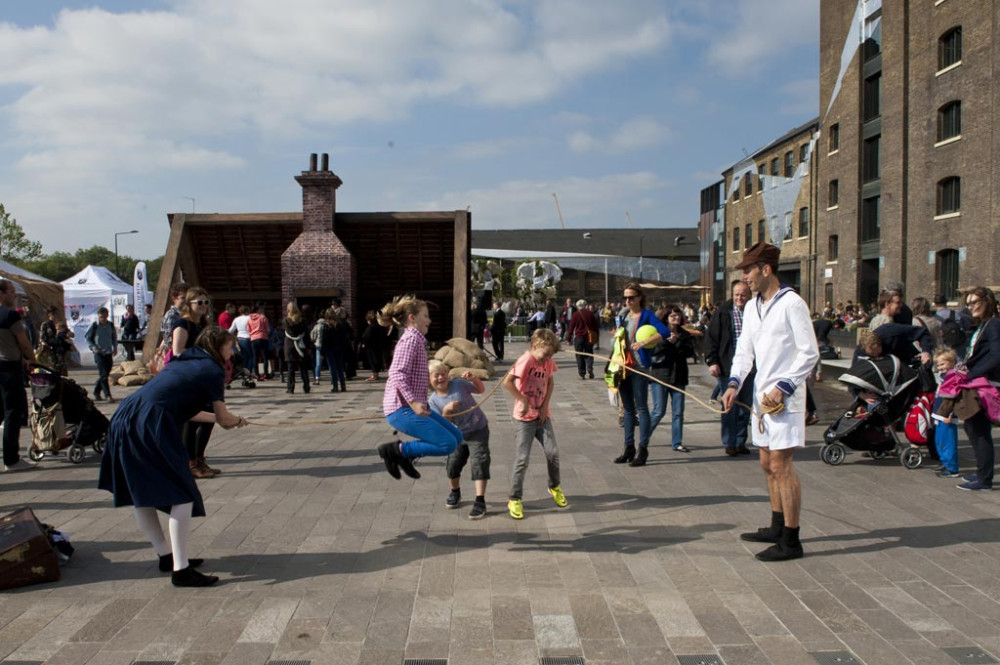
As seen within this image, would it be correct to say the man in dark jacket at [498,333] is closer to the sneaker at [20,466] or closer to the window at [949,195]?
the sneaker at [20,466]

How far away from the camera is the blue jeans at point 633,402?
8336mm

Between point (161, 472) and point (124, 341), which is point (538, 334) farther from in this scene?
point (124, 341)

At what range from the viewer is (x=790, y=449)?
503cm

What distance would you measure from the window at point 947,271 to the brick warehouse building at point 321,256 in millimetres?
18118

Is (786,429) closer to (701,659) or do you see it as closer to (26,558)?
(701,659)

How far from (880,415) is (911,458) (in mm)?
503

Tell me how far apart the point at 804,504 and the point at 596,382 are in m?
10.9

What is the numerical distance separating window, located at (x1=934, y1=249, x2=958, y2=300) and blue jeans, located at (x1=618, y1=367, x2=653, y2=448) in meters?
23.9

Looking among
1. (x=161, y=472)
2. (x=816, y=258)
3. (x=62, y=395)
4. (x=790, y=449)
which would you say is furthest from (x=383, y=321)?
(x=816, y=258)

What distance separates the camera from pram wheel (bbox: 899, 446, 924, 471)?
7844 mm

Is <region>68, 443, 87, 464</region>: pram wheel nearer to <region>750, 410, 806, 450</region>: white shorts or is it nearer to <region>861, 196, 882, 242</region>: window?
<region>750, 410, 806, 450</region>: white shorts

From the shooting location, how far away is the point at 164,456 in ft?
15.0

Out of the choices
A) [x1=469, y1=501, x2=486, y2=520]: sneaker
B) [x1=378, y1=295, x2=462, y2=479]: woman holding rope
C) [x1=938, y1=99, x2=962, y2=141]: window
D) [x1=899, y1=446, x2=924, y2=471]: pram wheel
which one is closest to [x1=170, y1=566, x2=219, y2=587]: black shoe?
[x1=378, y1=295, x2=462, y2=479]: woman holding rope

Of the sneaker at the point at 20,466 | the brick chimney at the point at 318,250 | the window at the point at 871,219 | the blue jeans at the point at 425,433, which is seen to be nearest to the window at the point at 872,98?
the window at the point at 871,219
